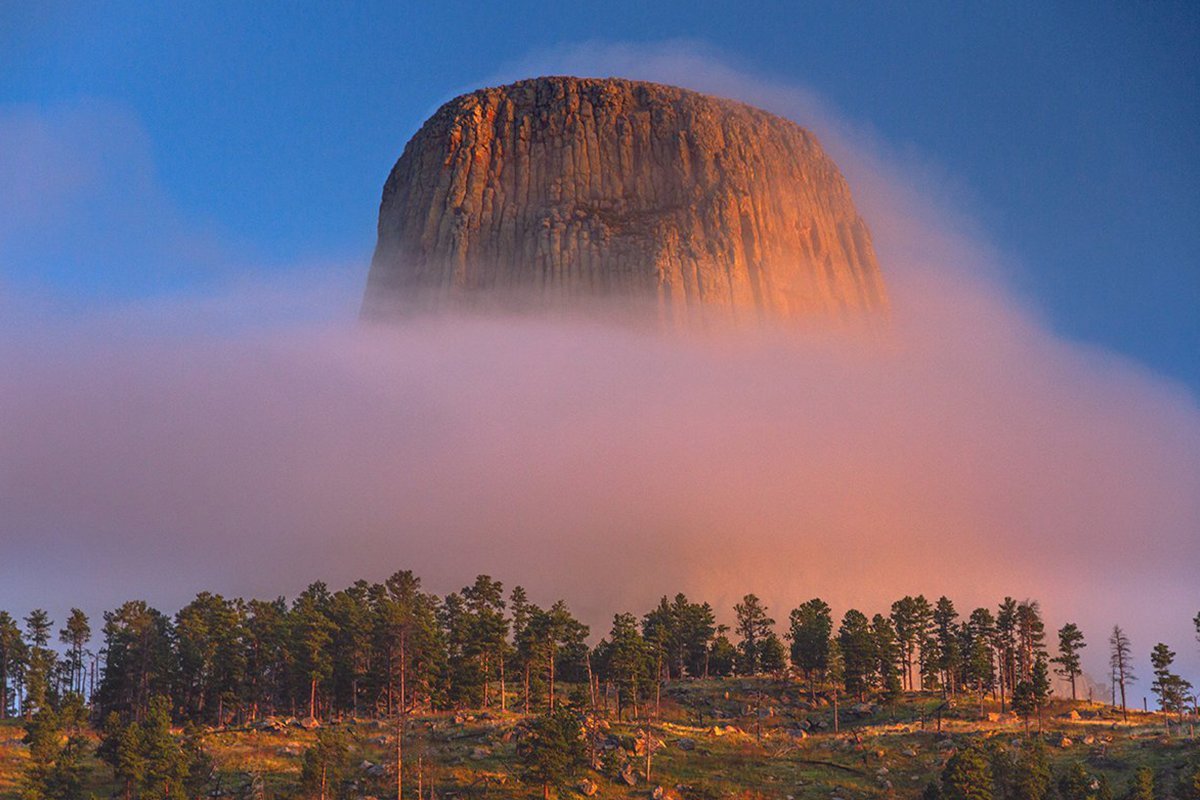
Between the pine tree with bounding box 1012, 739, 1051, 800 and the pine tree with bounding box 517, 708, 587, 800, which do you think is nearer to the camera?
the pine tree with bounding box 1012, 739, 1051, 800

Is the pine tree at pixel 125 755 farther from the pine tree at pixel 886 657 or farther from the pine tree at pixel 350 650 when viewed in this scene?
the pine tree at pixel 886 657

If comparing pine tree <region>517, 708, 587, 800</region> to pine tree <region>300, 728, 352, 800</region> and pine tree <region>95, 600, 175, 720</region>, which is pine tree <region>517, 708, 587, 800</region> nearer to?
pine tree <region>300, 728, 352, 800</region>

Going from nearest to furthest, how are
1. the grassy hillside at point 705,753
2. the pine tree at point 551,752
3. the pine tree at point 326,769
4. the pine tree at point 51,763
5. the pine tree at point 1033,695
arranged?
the pine tree at point 51,763 → the pine tree at point 326,769 → the pine tree at point 551,752 → the grassy hillside at point 705,753 → the pine tree at point 1033,695

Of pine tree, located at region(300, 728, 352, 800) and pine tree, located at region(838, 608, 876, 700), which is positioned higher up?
pine tree, located at region(838, 608, 876, 700)

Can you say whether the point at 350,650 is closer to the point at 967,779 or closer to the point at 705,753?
the point at 705,753

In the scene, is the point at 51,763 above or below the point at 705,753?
above

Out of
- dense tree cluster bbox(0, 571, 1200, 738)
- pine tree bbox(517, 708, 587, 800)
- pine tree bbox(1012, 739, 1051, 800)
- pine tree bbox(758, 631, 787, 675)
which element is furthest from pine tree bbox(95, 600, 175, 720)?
pine tree bbox(1012, 739, 1051, 800)

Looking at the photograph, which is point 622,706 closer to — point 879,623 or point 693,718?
point 693,718

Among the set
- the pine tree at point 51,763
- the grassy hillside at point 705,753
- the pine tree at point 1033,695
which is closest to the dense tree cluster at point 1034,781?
the grassy hillside at point 705,753

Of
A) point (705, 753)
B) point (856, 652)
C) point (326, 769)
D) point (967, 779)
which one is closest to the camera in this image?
point (326, 769)


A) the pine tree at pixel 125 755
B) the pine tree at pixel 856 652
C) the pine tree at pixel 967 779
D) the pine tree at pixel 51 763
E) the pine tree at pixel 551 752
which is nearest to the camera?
the pine tree at pixel 51 763

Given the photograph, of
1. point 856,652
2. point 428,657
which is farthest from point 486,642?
point 856,652

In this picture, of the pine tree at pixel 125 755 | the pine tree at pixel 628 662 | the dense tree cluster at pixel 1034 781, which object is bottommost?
the dense tree cluster at pixel 1034 781

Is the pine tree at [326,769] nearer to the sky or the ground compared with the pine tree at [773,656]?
nearer to the ground
